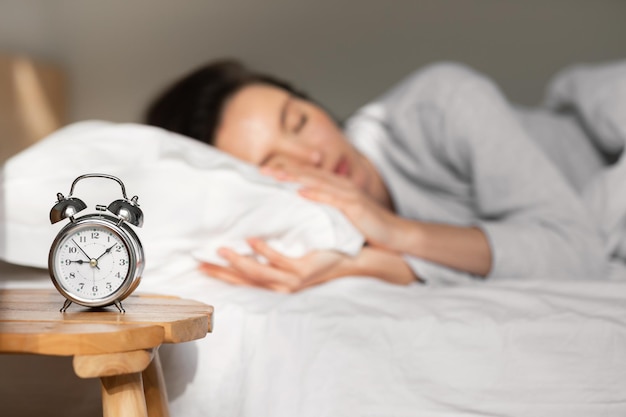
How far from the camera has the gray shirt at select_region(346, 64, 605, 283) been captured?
126 cm

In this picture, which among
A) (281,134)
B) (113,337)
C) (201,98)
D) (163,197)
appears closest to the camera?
(113,337)

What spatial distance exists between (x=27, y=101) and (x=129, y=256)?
134 cm

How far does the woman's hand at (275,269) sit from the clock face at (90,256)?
0.37 meters

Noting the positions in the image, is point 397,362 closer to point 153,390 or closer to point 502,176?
point 153,390

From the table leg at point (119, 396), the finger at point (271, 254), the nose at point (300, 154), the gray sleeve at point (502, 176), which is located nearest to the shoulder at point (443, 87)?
the gray sleeve at point (502, 176)

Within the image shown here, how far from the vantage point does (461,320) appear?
0.94 m

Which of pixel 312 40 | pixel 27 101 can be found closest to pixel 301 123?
pixel 312 40

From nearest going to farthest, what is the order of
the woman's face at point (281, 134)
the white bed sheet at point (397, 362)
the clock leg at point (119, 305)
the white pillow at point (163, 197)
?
the clock leg at point (119, 305), the white bed sheet at point (397, 362), the white pillow at point (163, 197), the woman's face at point (281, 134)

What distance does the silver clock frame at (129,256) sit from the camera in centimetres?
72

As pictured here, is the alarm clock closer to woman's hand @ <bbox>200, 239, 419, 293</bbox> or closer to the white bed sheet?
the white bed sheet

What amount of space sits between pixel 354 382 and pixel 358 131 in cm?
89

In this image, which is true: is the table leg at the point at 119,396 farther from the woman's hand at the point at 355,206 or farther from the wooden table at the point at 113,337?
the woman's hand at the point at 355,206

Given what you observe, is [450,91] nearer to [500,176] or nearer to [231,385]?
[500,176]

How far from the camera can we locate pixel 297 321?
92 cm
